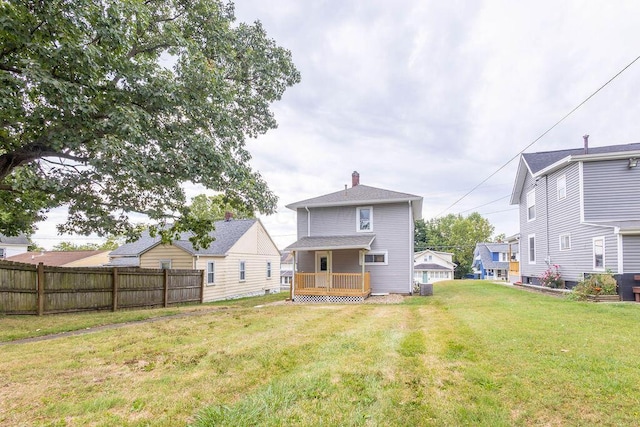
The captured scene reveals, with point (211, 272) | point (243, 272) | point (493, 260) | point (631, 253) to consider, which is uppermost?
point (631, 253)

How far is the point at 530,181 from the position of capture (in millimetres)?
18438

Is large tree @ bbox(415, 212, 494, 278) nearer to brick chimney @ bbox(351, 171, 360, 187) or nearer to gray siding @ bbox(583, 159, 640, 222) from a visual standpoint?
brick chimney @ bbox(351, 171, 360, 187)

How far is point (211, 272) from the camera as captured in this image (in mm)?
19328

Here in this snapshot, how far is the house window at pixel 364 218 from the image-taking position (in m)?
16.7

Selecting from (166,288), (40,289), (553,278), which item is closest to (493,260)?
(553,278)

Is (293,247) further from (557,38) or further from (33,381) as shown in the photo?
(557,38)

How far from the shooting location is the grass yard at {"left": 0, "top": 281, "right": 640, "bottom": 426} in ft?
10.3

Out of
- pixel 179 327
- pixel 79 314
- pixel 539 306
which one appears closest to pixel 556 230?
pixel 539 306

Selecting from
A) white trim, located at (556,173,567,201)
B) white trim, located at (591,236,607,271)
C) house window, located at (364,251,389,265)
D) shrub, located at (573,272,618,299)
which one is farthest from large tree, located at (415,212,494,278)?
shrub, located at (573,272,618,299)

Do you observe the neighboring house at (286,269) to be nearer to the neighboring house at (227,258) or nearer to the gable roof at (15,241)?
the neighboring house at (227,258)

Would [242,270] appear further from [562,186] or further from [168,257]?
[562,186]

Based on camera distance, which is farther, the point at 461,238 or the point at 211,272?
the point at 461,238

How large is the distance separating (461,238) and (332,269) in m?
53.0

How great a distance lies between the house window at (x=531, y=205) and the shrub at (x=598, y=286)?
23.4 ft
